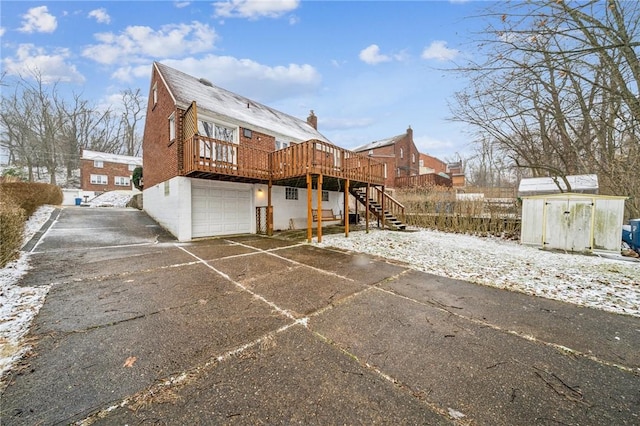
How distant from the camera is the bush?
15.9 feet

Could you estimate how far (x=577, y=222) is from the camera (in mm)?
7430

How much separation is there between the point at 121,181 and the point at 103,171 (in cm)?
198

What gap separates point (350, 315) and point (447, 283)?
94.9 inches

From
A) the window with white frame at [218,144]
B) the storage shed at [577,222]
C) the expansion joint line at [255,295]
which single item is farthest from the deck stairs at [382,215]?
the expansion joint line at [255,295]

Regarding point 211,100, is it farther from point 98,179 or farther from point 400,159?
point 98,179

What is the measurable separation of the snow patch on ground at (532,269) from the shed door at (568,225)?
23.8 inches

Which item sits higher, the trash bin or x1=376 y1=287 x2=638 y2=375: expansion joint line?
the trash bin

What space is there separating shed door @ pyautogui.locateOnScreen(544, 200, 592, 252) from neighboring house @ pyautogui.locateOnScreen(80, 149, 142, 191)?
39162mm

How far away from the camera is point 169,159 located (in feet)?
31.4

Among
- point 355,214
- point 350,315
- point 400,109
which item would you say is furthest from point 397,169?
point 350,315

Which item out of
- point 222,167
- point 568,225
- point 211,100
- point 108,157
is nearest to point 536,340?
point 568,225

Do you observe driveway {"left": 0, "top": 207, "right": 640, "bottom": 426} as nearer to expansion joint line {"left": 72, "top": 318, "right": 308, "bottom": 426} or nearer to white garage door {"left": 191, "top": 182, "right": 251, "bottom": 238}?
expansion joint line {"left": 72, "top": 318, "right": 308, "bottom": 426}

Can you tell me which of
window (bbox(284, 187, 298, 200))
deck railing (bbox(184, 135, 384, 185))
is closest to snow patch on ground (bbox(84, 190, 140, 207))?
window (bbox(284, 187, 298, 200))

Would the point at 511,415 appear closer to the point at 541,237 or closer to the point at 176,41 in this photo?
the point at 541,237
